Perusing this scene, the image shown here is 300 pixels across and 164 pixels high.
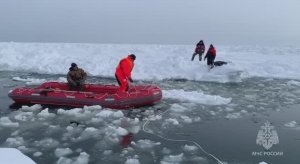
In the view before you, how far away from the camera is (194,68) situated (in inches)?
695

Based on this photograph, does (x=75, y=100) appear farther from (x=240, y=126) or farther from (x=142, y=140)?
(x=240, y=126)

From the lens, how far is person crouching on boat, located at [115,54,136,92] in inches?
413

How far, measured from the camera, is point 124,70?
1053 centimetres

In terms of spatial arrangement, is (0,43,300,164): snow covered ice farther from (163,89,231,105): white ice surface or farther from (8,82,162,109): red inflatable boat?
(8,82,162,109): red inflatable boat

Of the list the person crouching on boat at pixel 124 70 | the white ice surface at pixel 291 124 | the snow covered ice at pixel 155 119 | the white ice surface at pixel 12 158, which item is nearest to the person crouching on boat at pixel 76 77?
the snow covered ice at pixel 155 119

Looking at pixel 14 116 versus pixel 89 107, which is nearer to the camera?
pixel 14 116

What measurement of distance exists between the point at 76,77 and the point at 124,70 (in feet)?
5.46

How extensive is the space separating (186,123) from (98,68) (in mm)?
10861

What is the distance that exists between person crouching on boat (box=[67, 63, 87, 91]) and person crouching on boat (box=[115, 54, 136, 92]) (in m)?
1.27

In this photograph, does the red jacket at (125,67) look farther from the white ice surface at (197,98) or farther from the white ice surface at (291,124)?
the white ice surface at (291,124)

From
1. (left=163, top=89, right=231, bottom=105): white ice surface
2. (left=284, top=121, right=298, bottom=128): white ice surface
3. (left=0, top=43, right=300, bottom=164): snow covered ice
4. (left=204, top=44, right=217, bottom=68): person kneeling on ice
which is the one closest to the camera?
(left=0, top=43, right=300, bottom=164): snow covered ice

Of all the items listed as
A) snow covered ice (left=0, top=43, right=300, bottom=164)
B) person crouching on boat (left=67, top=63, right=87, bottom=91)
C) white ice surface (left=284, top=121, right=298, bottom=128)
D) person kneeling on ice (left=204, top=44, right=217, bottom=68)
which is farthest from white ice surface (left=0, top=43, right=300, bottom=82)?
white ice surface (left=284, top=121, right=298, bottom=128)

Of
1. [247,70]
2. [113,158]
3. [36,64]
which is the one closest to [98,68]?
[36,64]

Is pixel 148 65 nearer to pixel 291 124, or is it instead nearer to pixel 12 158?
pixel 291 124
